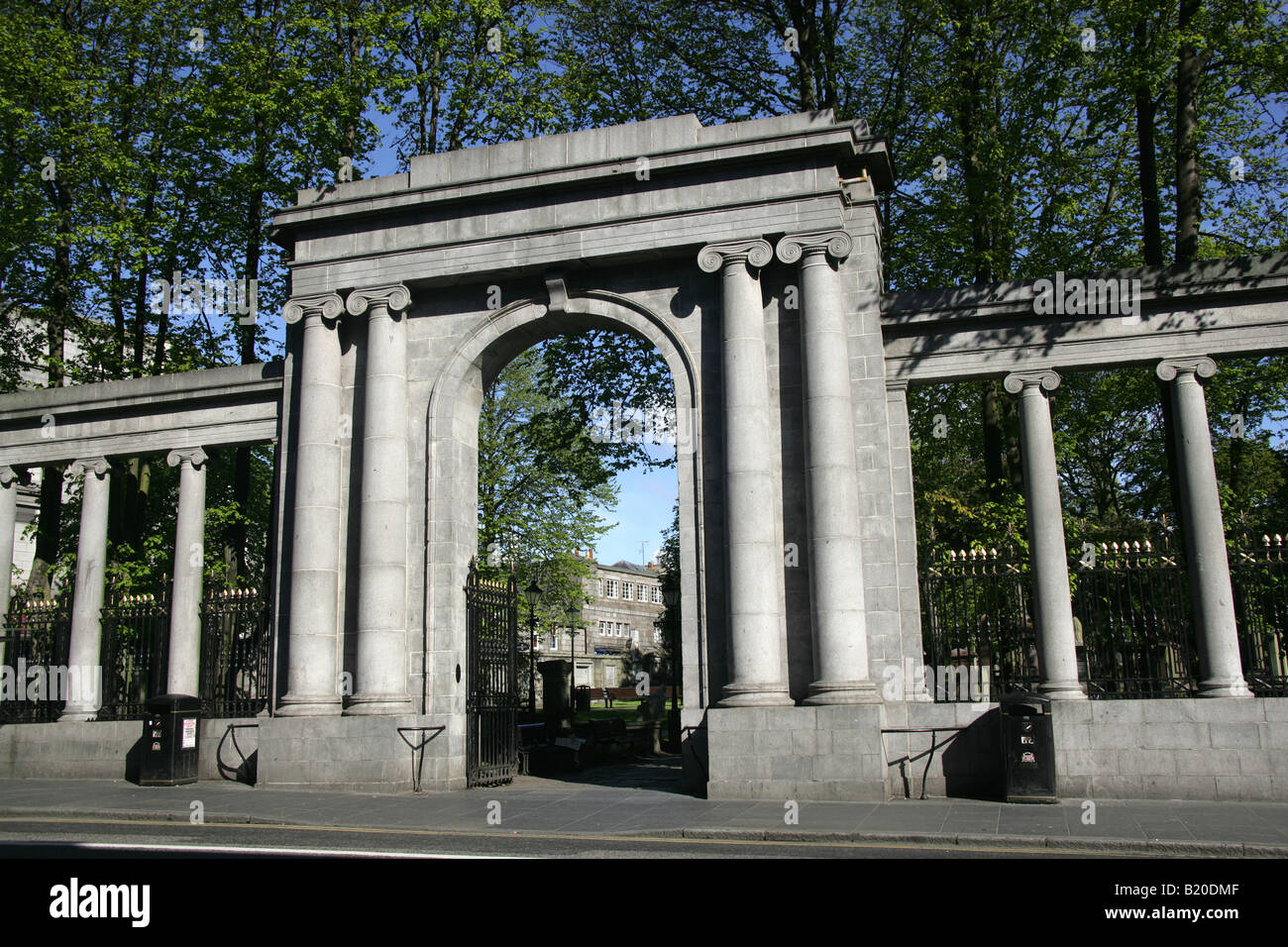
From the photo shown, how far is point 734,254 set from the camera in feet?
55.3

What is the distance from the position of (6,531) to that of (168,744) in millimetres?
7991

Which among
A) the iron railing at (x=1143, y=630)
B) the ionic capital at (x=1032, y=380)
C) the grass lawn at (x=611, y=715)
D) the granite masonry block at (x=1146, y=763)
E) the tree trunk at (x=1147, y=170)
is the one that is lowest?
the grass lawn at (x=611, y=715)

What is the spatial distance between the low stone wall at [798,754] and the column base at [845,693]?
0.43ft

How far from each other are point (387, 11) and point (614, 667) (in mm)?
71253

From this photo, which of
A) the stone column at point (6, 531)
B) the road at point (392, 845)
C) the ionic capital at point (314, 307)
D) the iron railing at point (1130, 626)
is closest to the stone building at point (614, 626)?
the stone column at point (6, 531)

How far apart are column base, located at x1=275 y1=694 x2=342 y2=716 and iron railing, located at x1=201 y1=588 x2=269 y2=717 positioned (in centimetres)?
174

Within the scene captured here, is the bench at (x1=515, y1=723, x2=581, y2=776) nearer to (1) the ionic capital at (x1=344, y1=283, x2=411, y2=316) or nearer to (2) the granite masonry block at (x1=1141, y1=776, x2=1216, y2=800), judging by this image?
(1) the ionic capital at (x1=344, y1=283, x2=411, y2=316)

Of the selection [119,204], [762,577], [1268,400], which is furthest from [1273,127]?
[119,204]

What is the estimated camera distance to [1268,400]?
25.2m

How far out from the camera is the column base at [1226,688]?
14.7 m

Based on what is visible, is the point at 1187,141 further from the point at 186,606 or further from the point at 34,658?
the point at 34,658

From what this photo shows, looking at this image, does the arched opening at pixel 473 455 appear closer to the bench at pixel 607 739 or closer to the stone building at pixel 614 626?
the bench at pixel 607 739
